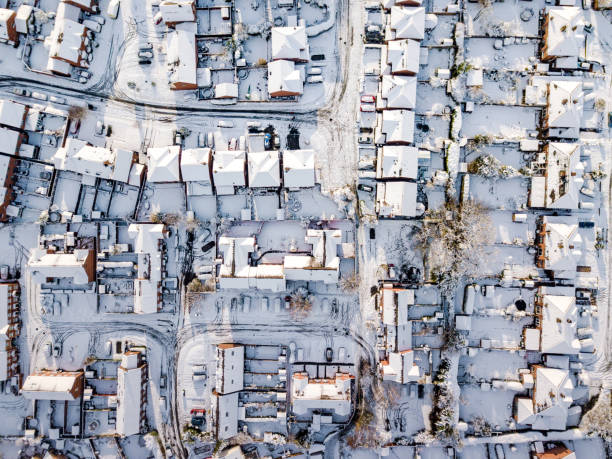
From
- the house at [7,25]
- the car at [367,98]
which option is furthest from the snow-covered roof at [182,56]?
the car at [367,98]

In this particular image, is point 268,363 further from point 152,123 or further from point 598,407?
point 598,407

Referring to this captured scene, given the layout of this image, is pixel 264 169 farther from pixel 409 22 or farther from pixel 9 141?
pixel 9 141

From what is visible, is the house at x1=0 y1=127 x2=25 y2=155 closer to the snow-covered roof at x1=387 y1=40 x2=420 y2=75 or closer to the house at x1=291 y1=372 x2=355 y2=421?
the house at x1=291 y1=372 x2=355 y2=421

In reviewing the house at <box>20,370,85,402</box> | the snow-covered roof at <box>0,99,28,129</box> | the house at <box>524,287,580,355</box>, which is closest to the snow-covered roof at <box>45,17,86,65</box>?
the snow-covered roof at <box>0,99,28,129</box>

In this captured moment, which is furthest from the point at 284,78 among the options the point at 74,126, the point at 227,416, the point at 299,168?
the point at 227,416

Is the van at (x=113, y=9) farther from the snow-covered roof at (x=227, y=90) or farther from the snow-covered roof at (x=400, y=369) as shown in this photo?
the snow-covered roof at (x=400, y=369)
